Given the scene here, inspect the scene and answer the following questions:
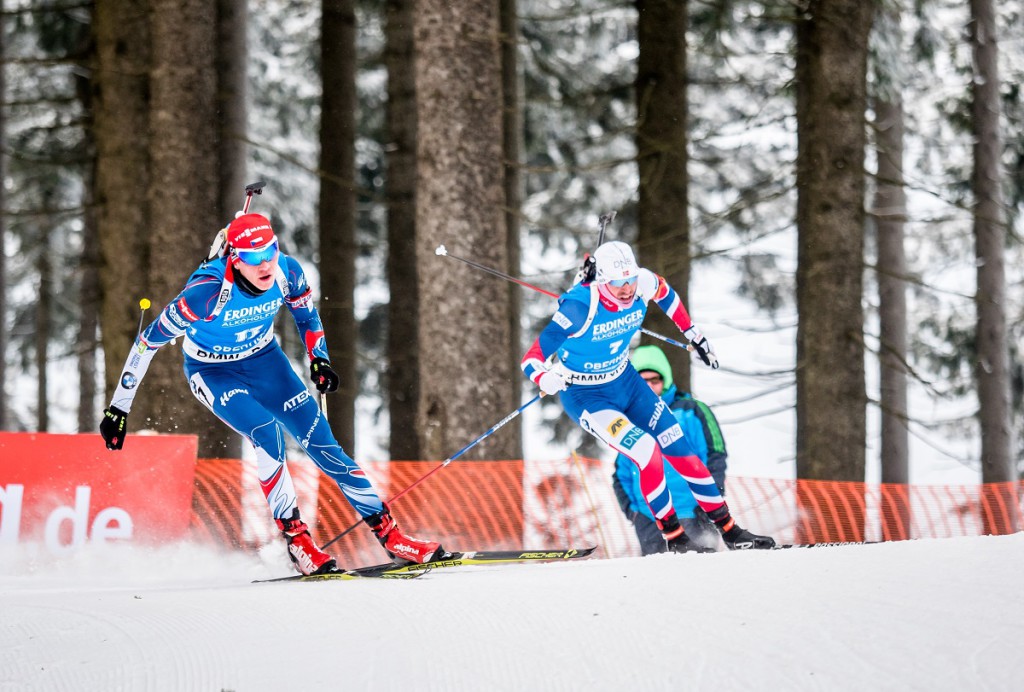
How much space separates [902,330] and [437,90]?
1018 centimetres

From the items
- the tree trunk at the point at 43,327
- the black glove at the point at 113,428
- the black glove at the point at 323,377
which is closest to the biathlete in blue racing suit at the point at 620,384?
the black glove at the point at 323,377

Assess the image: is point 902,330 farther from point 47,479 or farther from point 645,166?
point 47,479

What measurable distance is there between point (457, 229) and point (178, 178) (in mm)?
2756

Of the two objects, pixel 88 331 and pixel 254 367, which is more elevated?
pixel 88 331

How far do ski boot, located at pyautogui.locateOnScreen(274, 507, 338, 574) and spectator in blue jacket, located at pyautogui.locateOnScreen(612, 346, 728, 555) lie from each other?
2.29m

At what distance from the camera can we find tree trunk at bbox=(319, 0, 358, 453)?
13.9 meters

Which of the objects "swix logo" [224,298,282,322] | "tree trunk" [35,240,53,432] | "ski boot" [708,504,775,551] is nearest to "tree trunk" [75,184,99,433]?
"tree trunk" [35,240,53,432]

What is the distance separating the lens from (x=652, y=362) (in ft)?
27.6

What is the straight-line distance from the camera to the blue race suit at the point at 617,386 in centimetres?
712

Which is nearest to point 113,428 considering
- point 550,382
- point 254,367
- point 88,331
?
point 254,367

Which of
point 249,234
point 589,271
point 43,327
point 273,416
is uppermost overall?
point 43,327

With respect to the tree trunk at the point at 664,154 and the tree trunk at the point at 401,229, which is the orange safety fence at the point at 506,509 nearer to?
the tree trunk at the point at 664,154

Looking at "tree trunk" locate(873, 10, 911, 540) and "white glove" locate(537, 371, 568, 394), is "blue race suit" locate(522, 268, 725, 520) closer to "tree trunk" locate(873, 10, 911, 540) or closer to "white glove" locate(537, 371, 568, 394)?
"white glove" locate(537, 371, 568, 394)

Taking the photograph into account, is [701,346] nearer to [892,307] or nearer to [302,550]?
[302,550]
